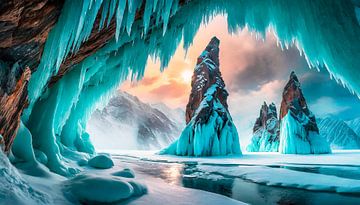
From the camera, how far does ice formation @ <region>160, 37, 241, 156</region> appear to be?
25.0 metres

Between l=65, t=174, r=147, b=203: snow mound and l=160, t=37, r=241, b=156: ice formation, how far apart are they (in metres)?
20.6

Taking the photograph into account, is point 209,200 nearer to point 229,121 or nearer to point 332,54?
point 332,54

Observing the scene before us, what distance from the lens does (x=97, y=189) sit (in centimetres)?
417

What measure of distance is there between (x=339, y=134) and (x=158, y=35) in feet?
320

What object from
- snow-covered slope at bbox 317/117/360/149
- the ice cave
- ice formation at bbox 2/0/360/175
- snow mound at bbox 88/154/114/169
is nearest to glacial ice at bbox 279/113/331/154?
the ice cave

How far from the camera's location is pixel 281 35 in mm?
7781

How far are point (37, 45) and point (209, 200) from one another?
180 inches

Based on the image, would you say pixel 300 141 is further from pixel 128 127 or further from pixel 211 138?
pixel 128 127

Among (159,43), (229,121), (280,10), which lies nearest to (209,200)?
(280,10)

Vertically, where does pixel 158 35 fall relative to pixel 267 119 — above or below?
above

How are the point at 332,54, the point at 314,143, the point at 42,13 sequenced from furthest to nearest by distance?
the point at 314,143
the point at 332,54
the point at 42,13

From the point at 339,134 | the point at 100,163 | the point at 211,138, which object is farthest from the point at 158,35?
the point at 339,134

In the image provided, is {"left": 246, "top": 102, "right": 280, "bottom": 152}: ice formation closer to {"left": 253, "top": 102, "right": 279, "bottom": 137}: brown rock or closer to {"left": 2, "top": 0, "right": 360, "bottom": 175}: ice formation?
{"left": 253, "top": 102, "right": 279, "bottom": 137}: brown rock

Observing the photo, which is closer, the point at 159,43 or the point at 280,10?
the point at 280,10
